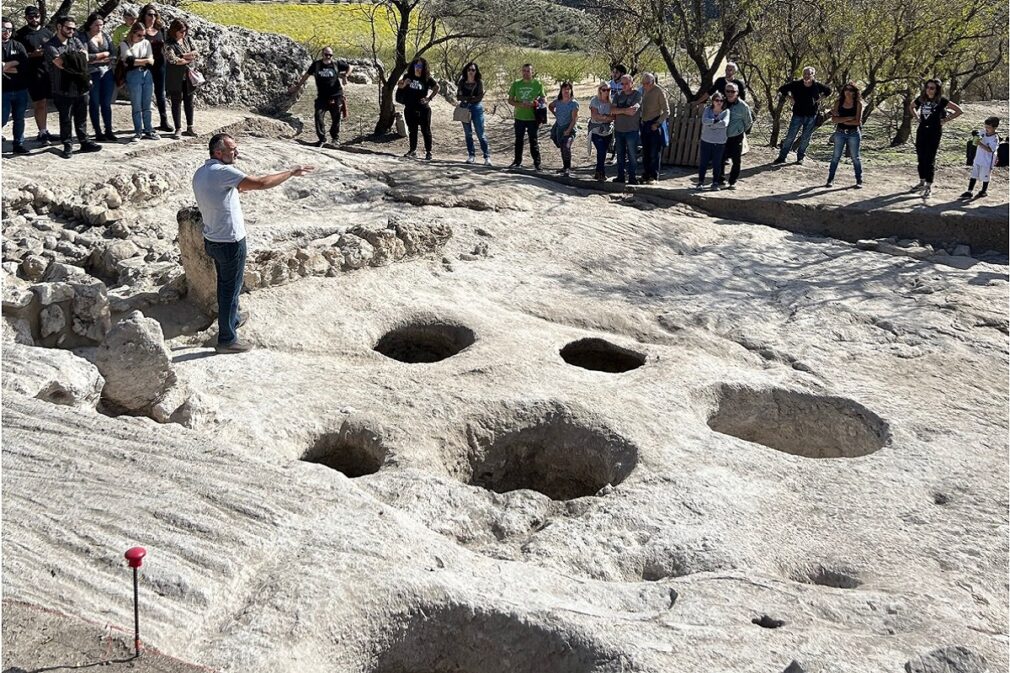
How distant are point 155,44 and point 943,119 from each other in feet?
32.5

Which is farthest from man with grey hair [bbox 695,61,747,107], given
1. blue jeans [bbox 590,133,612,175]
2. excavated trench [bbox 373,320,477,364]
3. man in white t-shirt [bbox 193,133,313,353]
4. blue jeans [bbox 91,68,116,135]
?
blue jeans [bbox 91,68,116,135]

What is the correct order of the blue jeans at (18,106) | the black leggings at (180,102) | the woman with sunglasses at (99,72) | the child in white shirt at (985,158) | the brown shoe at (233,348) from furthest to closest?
1. the black leggings at (180,102)
2. the child in white shirt at (985,158)
3. the woman with sunglasses at (99,72)
4. the blue jeans at (18,106)
5. the brown shoe at (233,348)

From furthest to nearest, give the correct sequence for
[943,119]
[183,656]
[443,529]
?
[943,119], [443,529], [183,656]

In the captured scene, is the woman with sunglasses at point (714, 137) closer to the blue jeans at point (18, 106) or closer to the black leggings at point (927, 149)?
the black leggings at point (927, 149)

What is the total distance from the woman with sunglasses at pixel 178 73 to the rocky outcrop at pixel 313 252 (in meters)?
3.70

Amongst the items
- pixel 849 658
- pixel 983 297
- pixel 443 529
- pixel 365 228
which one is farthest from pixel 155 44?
pixel 849 658

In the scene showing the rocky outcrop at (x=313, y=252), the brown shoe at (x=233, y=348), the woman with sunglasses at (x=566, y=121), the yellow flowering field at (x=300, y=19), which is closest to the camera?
the brown shoe at (x=233, y=348)

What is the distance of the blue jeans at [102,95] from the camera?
1182 centimetres

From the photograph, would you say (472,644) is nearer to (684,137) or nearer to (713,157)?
(713,157)

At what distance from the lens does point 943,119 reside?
41.1 feet

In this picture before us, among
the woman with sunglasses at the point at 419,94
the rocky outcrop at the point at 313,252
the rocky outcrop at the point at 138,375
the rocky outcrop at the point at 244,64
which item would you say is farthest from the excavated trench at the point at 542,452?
the rocky outcrop at the point at 244,64

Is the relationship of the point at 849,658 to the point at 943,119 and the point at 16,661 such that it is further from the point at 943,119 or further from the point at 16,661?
the point at 943,119

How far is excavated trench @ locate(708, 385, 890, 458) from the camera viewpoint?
778 centimetres

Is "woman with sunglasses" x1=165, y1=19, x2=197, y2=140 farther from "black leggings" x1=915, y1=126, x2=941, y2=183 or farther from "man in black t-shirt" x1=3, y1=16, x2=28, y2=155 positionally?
"black leggings" x1=915, y1=126, x2=941, y2=183
